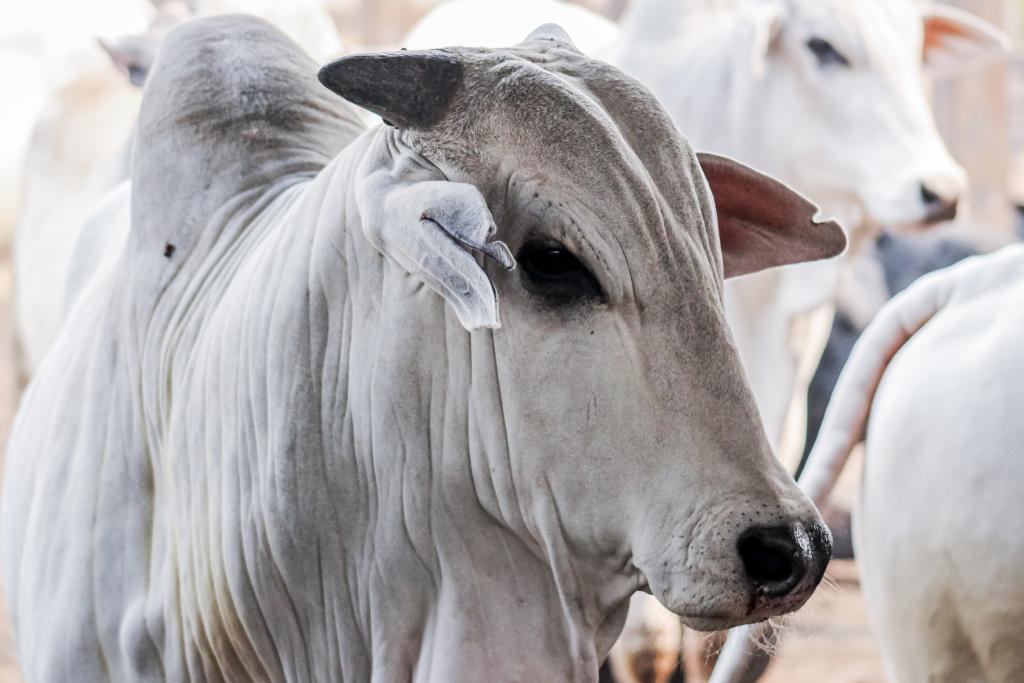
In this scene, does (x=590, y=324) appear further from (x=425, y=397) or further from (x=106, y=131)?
(x=106, y=131)

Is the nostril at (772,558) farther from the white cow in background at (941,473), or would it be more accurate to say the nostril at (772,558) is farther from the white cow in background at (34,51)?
the white cow in background at (34,51)

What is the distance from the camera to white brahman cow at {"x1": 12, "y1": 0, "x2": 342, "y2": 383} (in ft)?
13.1

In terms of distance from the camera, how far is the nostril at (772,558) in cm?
141

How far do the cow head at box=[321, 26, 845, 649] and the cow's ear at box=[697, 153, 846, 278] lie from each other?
27 cm

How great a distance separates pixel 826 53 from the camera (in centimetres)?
357

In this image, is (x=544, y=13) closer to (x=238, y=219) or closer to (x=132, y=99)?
(x=132, y=99)

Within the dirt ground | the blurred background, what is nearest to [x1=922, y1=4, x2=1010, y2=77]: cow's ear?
the blurred background

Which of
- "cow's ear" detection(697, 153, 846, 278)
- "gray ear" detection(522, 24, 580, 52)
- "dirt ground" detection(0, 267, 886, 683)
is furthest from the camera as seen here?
"dirt ground" detection(0, 267, 886, 683)

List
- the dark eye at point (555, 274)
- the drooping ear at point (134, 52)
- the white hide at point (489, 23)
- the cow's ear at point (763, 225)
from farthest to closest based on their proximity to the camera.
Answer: the drooping ear at point (134, 52) → the white hide at point (489, 23) → the cow's ear at point (763, 225) → the dark eye at point (555, 274)

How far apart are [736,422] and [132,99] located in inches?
142

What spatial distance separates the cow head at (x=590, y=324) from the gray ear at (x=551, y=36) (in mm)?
103

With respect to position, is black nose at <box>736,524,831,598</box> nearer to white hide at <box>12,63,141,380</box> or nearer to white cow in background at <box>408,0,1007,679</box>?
white cow in background at <box>408,0,1007,679</box>

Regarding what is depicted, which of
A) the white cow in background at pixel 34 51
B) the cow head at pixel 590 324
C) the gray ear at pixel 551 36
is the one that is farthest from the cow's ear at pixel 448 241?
the white cow in background at pixel 34 51

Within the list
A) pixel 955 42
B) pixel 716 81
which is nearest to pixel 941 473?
pixel 716 81
